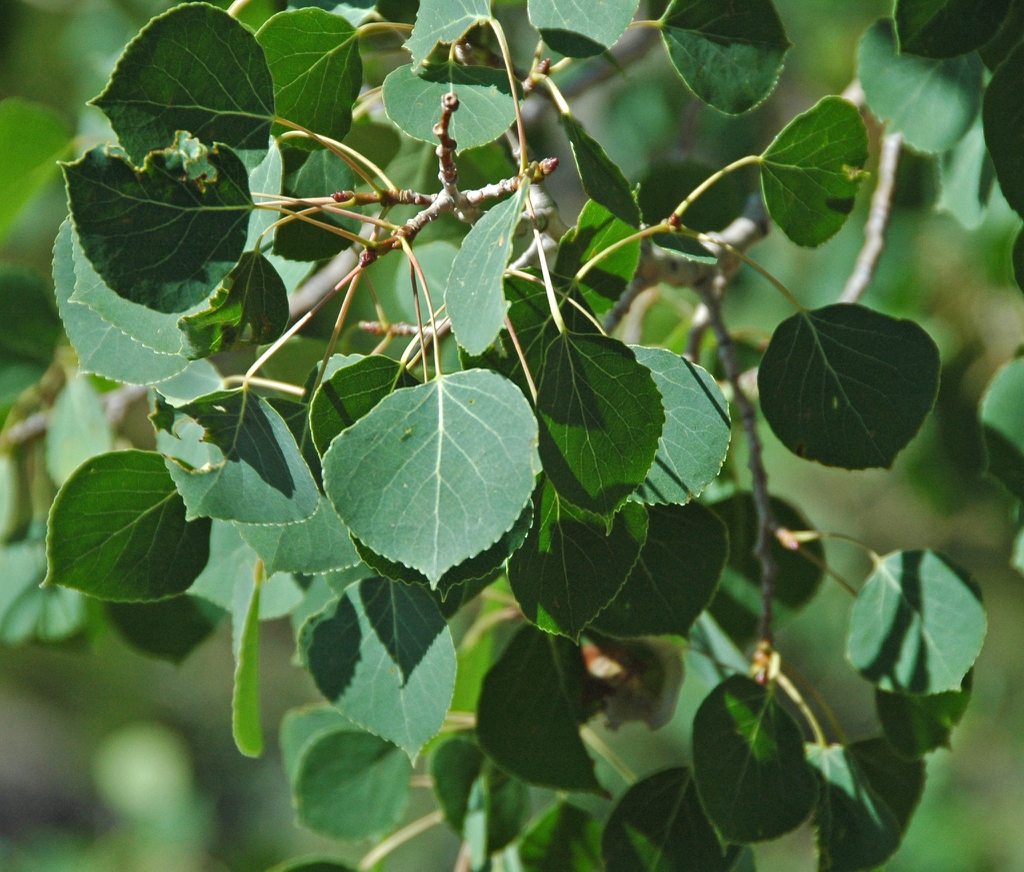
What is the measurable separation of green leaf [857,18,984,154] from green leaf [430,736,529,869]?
0.72 m

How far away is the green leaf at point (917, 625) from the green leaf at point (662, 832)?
0.18m

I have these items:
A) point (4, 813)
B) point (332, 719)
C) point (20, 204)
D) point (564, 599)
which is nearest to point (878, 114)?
point (564, 599)

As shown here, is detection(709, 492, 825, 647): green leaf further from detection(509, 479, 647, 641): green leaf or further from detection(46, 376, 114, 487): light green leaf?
detection(46, 376, 114, 487): light green leaf

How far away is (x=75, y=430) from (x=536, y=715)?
2.03 feet

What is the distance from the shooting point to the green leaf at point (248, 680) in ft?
2.29

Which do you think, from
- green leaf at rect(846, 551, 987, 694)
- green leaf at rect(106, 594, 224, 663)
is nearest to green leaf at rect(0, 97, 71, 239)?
green leaf at rect(106, 594, 224, 663)

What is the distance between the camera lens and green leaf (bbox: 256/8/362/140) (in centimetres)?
61

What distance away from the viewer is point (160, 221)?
0.49m

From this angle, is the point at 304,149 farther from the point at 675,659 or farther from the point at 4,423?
the point at 4,423

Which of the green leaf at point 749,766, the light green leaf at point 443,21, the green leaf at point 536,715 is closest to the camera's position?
the light green leaf at point 443,21

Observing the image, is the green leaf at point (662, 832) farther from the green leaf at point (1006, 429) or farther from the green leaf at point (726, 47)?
the green leaf at point (726, 47)

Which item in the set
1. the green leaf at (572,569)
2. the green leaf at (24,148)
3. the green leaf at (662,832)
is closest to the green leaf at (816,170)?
the green leaf at (572,569)

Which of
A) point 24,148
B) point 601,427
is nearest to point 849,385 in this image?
point 601,427

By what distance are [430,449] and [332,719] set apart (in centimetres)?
62
